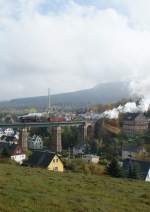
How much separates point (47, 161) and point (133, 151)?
74.6 feet

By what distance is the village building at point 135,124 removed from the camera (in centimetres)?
8326

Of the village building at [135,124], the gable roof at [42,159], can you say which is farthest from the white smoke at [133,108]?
the gable roof at [42,159]

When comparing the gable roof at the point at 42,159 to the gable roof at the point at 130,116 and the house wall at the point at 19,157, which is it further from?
the gable roof at the point at 130,116

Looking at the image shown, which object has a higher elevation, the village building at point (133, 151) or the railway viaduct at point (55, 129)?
the railway viaduct at point (55, 129)

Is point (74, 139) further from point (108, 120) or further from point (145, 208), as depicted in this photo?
point (145, 208)

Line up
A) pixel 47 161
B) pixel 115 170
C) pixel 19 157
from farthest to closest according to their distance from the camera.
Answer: pixel 19 157, pixel 47 161, pixel 115 170

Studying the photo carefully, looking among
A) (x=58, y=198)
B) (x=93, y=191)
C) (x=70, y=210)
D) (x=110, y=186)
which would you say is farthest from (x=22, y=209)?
(x=110, y=186)

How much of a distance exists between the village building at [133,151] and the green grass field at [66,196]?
39.5 m

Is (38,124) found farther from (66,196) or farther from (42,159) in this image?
(66,196)

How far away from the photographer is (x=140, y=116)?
9056 centimetres

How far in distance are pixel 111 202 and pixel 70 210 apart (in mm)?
1912

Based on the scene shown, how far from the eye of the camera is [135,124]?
84.8 meters

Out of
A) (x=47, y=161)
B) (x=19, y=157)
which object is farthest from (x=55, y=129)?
(x=47, y=161)

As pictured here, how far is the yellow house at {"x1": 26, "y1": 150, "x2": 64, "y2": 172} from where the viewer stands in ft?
118
